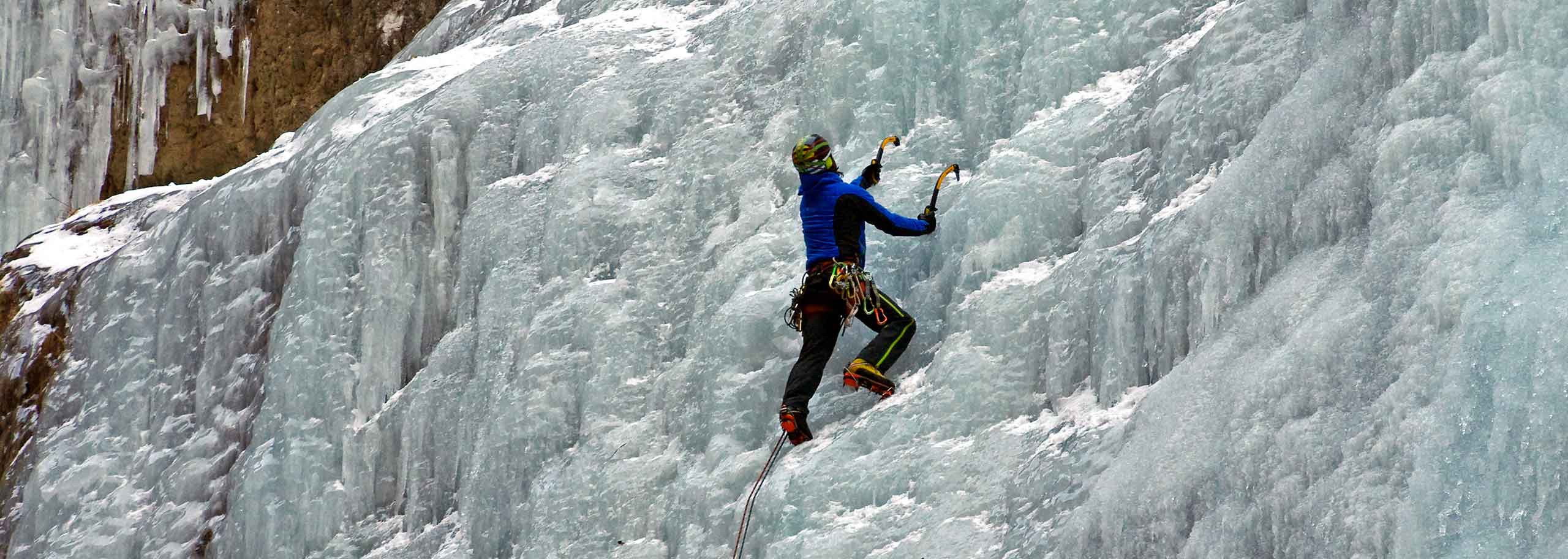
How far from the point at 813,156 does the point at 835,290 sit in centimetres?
61

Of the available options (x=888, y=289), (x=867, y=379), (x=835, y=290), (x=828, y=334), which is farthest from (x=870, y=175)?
(x=867, y=379)

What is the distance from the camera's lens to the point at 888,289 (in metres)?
7.42

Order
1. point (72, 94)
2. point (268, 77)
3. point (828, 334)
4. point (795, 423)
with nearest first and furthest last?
1. point (795, 423)
2. point (828, 334)
3. point (268, 77)
4. point (72, 94)

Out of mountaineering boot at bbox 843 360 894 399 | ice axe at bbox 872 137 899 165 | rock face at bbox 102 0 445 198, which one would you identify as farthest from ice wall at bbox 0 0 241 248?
mountaineering boot at bbox 843 360 894 399

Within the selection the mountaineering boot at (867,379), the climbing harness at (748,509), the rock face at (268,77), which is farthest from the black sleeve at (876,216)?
the rock face at (268,77)

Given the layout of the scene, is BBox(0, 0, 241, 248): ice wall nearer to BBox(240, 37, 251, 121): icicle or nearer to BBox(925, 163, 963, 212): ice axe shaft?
BBox(240, 37, 251, 121): icicle

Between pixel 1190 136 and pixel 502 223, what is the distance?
3944 millimetres

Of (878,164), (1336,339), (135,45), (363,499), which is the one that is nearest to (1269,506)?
(1336,339)

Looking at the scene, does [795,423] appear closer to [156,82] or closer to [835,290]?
[835,290]

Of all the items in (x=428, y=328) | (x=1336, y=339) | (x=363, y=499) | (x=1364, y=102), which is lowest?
(x=363, y=499)

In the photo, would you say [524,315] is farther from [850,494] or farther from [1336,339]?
[1336,339]

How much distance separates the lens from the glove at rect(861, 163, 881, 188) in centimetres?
731

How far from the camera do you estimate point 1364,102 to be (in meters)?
5.88

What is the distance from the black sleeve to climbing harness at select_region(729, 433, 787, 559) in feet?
3.10
